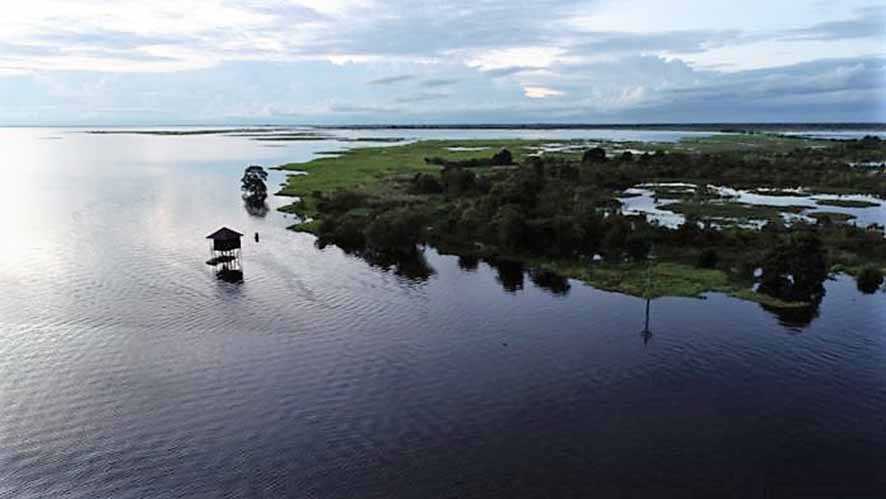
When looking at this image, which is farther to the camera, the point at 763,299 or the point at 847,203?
the point at 847,203

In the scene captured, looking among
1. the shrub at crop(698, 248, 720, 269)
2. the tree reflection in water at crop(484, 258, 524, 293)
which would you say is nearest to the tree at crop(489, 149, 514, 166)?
the tree reflection in water at crop(484, 258, 524, 293)

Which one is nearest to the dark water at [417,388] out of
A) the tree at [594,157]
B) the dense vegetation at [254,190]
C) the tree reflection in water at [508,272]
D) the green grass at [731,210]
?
the tree reflection in water at [508,272]

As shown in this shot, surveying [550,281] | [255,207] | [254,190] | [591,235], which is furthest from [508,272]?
[254,190]

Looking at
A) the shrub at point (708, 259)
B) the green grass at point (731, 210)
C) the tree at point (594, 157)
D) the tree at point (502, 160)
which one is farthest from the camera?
the tree at point (594, 157)

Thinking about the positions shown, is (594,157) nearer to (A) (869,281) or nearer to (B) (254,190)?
(B) (254,190)

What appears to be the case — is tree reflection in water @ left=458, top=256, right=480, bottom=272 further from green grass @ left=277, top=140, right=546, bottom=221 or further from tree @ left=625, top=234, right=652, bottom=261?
green grass @ left=277, top=140, right=546, bottom=221

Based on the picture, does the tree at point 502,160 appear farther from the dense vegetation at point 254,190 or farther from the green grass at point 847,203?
the green grass at point 847,203

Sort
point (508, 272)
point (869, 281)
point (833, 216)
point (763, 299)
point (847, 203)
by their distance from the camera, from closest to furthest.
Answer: point (763, 299) → point (869, 281) → point (508, 272) → point (833, 216) → point (847, 203)
